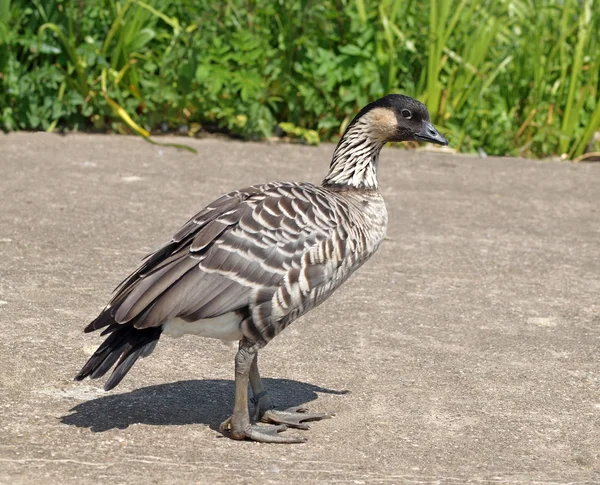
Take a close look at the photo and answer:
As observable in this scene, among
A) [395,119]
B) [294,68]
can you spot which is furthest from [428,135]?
[294,68]

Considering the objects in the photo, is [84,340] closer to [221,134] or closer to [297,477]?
[297,477]

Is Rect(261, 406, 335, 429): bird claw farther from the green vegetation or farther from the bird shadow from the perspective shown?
the green vegetation

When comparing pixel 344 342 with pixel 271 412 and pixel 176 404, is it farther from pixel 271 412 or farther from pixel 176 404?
pixel 176 404

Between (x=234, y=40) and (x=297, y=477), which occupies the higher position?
(x=234, y=40)

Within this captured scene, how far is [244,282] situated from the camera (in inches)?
182

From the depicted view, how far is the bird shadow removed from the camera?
15.9 feet

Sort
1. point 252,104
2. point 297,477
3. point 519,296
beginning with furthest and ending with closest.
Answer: point 252,104 < point 519,296 < point 297,477

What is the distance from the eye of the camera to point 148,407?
5.03m

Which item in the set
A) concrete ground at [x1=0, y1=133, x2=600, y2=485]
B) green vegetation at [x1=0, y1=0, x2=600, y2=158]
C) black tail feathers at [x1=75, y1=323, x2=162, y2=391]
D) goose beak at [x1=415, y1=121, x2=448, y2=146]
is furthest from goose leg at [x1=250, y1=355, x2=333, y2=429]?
green vegetation at [x1=0, y1=0, x2=600, y2=158]

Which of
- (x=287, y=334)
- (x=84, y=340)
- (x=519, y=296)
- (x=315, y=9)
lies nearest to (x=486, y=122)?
(x=315, y=9)

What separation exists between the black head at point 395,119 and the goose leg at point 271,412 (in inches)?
54.6

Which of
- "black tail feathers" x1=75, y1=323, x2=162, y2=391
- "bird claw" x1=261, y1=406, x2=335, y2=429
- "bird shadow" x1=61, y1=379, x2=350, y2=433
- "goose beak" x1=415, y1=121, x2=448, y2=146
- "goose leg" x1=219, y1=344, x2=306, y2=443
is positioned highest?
"goose beak" x1=415, y1=121, x2=448, y2=146

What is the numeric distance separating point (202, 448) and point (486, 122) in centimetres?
653

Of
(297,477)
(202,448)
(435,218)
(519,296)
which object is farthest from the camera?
(435,218)
